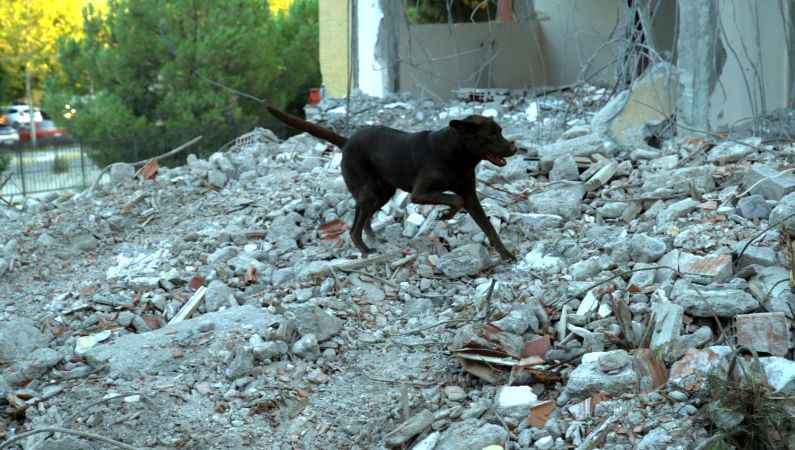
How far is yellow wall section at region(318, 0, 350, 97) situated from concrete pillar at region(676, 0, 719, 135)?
8627 mm

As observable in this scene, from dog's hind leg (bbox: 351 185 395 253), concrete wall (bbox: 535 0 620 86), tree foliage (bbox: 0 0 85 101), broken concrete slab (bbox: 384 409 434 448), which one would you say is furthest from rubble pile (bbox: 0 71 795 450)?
tree foliage (bbox: 0 0 85 101)

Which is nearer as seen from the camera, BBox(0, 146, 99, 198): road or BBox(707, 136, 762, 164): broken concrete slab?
BBox(707, 136, 762, 164): broken concrete slab

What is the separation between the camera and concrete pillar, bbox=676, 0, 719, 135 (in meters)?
9.94

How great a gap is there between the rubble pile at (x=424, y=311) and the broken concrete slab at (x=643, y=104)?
56 cm

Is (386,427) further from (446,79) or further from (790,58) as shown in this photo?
(446,79)

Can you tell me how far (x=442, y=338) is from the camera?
20.2 feet

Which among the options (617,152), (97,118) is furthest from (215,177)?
(97,118)

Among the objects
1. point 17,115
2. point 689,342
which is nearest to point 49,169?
point 689,342

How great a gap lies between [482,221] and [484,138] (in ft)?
2.01

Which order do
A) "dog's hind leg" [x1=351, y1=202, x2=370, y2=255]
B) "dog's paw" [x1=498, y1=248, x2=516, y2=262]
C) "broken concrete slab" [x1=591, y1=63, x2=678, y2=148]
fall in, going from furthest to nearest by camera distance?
"broken concrete slab" [x1=591, y1=63, x2=678, y2=148]
"dog's hind leg" [x1=351, y1=202, x2=370, y2=255]
"dog's paw" [x1=498, y1=248, x2=516, y2=262]

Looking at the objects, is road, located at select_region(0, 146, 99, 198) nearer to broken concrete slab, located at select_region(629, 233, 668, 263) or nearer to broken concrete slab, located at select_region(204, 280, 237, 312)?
broken concrete slab, located at select_region(204, 280, 237, 312)

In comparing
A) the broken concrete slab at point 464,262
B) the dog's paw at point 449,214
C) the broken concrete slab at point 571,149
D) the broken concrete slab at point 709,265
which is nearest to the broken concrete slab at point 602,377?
the broken concrete slab at point 709,265

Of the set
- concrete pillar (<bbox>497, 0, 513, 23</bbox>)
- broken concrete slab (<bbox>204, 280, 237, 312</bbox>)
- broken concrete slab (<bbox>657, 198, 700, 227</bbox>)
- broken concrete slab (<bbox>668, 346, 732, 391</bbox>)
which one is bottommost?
broken concrete slab (<bbox>204, 280, 237, 312</bbox>)

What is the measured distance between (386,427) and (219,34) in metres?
15.6
